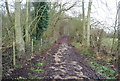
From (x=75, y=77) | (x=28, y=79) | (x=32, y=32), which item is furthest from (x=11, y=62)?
(x=32, y=32)

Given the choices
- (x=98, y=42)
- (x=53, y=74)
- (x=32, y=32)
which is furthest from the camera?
(x=32, y=32)

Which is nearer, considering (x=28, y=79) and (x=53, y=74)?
(x=28, y=79)

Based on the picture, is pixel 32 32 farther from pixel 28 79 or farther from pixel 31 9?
pixel 28 79

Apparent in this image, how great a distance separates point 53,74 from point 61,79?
58cm

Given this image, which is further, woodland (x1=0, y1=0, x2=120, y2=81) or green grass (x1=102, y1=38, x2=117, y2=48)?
green grass (x1=102, y1=38, x2=117, y2=48)

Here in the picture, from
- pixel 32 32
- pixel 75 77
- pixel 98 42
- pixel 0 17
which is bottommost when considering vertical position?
pixel 75 77

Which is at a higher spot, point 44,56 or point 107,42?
point 107,42

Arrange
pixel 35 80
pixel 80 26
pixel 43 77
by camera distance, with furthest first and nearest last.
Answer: pixel 80 26, pixel 43 77, pixel 35 80

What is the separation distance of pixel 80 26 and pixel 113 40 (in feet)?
43.7

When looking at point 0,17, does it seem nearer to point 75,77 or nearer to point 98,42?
point 75,77

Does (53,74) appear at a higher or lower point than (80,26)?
lower

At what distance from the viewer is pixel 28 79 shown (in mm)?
4496

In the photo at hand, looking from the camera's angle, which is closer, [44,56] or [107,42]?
[44,56]

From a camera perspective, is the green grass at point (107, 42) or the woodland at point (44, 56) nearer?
the woodland at point (44, 56)
